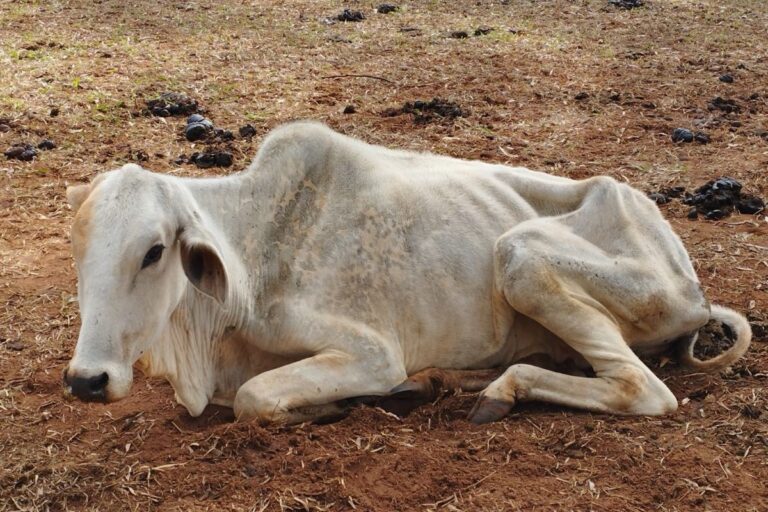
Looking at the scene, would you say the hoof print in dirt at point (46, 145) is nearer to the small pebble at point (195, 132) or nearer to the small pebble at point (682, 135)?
the small pebble at point (195, 132)

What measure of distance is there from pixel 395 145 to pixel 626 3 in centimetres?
701

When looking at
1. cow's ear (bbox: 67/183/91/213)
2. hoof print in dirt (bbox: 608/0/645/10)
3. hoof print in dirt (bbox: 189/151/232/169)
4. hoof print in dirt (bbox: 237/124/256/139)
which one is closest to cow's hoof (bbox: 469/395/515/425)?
cow's ear (bbox: 67/183/91/213)

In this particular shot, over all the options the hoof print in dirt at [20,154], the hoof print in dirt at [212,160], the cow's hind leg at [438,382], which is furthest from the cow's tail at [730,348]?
the hoof print in dirt at [20,154]

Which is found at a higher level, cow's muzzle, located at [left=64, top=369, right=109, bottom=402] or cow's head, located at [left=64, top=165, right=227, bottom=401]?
cow's head, located at [left=64, top=165, right=227, bottom=401]

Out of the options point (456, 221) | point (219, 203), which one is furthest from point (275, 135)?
point (456, 221)

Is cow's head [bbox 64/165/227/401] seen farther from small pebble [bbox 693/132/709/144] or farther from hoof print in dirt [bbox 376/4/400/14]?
hoof print in dirt [bbox 376/4/400/14]

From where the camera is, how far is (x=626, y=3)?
14.2 m

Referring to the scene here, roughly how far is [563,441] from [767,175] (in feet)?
15.0

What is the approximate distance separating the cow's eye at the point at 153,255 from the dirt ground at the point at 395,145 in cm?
79

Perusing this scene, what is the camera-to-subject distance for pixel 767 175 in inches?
310

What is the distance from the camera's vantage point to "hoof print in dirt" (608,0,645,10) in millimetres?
14133

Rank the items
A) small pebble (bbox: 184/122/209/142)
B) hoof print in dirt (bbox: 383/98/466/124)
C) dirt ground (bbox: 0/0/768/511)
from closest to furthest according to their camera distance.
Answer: dirt ground (bbox: 0/0/768/511), small pebble (bbox: 184/122/209/142), hoof print in dirt (bbox: 383/98/466/124)

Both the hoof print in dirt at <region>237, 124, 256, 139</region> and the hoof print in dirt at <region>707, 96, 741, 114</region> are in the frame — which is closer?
the hoof print in dirt at <region>237, 124, 256, 139</region>

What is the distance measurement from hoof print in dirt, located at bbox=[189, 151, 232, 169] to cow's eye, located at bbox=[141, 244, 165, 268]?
13.4 feet
